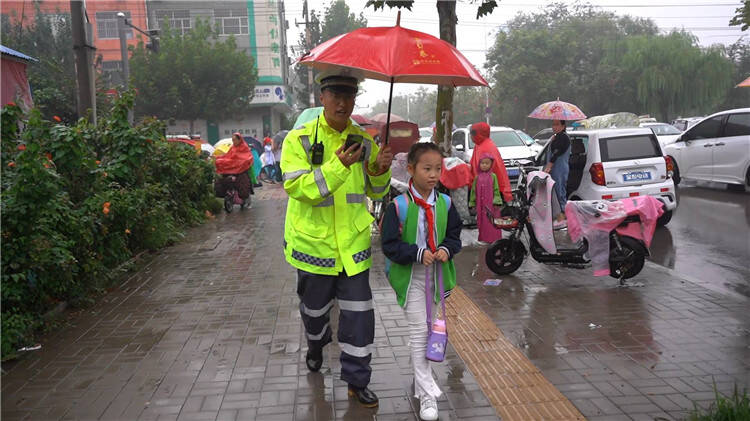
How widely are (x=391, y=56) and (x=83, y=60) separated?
22.2ft

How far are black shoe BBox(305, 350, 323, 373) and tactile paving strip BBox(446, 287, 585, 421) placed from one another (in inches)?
41.8

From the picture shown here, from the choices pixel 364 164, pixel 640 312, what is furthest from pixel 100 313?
pixel 640 312

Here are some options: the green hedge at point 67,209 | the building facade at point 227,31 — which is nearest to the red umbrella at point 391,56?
the green hedge at point 67,209

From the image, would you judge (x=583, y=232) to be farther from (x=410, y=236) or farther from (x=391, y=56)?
(x=391, y=56)

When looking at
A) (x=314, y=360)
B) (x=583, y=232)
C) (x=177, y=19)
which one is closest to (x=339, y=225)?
(x=314, y=360)

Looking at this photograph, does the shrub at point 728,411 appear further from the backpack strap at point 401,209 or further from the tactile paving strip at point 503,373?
the backpack strap at point 401,209

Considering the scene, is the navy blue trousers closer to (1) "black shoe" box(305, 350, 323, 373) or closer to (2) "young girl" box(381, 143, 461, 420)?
(2) "young girl" box(381, 143, 461, 420)

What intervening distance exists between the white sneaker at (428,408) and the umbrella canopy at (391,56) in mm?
1858

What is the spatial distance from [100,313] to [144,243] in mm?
2782

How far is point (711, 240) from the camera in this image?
8594 mm

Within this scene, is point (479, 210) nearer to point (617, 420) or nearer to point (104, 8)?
point (617, 420)

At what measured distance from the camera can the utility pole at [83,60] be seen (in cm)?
837

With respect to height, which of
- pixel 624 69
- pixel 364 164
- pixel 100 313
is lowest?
pixel 100 313

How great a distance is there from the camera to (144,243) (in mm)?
8422
